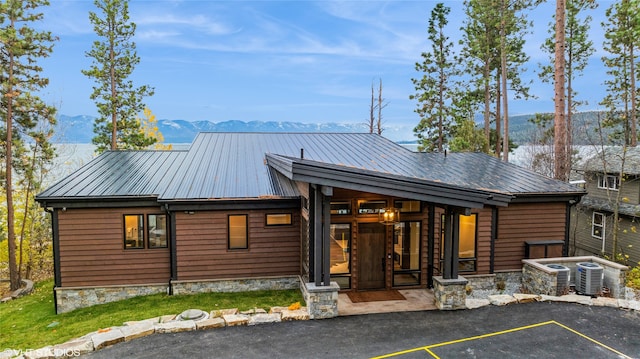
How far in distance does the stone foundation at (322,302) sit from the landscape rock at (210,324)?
1.87m

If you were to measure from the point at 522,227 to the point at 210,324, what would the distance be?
9865 mm

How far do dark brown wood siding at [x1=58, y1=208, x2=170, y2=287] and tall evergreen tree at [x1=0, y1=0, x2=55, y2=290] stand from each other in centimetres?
676

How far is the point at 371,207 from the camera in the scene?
10453 millimetres

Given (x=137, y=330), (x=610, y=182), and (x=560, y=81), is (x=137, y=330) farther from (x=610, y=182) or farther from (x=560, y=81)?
(x=610, y=182)

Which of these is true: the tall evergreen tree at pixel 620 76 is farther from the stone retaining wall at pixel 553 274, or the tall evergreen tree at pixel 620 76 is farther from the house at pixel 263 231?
the house at pixel 263 231

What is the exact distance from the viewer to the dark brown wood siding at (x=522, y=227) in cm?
1234

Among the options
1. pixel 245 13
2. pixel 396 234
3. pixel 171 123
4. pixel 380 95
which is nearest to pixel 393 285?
pixel 396 234

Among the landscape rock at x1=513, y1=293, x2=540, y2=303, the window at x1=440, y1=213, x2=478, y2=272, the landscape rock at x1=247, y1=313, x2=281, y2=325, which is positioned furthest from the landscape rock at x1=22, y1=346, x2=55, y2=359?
the window at x1=440, y1=213, x2=478, y2=272

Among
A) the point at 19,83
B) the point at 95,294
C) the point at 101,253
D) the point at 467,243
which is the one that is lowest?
the point at 95,294

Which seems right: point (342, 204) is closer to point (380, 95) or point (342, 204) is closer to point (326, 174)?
point (326, 174)

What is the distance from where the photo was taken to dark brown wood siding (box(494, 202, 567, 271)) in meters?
12.3

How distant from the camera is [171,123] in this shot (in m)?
154

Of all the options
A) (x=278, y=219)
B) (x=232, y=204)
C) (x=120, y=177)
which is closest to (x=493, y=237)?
(x=278, y=219)

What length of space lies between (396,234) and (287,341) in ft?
15.0
